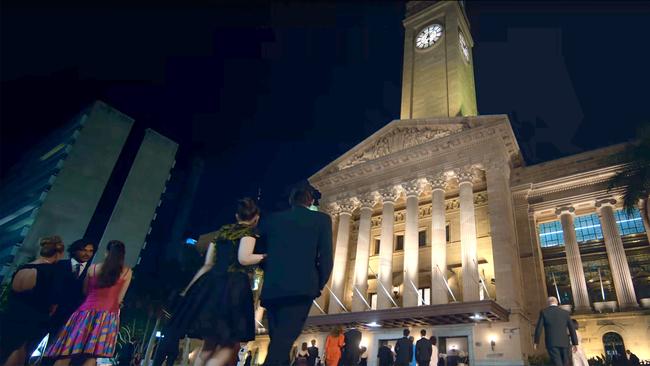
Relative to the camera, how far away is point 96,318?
198 inches

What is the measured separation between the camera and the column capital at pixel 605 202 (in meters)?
24.5

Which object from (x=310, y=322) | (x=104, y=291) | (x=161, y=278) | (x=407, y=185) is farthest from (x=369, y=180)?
(x=104, y=291)

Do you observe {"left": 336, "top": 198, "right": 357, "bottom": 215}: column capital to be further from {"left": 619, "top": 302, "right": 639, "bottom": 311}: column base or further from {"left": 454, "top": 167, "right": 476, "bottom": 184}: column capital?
{"left": 619, "top": 302, "right": 639, "bottom": 311}: column base

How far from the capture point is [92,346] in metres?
4.87

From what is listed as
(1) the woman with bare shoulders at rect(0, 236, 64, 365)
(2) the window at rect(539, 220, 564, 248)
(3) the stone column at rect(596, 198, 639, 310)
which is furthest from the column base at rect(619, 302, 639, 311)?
(1) the woman with bare shoulders at rect(0, 236, 64, 365)

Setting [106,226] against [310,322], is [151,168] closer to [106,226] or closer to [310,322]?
[106,226]

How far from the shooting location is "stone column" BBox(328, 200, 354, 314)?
2673 centimetres

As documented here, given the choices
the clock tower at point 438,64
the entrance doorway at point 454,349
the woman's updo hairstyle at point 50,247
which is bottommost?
the woman's updo hairstyle at point 50,247

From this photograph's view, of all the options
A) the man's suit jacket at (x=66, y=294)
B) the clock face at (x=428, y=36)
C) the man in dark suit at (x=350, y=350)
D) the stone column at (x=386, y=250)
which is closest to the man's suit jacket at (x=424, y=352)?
the man in dark suit at (x=350, y=350)

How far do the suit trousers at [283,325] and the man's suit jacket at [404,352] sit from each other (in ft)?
32.6

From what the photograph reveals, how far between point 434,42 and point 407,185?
19.6 m

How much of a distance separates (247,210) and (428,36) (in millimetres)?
42200

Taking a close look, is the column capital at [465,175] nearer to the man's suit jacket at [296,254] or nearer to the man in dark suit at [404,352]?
the man in dark suit at [404,352]

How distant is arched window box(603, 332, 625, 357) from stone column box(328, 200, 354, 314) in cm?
1486
